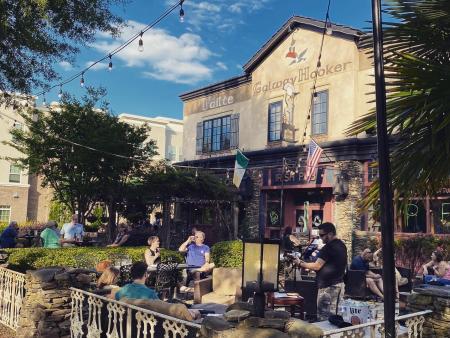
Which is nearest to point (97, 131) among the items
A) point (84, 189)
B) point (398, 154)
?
point (84, 189)

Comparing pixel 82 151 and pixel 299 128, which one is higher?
pixel 299 128

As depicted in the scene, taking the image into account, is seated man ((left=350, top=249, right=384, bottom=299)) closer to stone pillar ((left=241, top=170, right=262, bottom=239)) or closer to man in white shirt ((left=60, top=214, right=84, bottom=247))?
man in white shirt ((left=60, top=214, right=84, bottom=247))

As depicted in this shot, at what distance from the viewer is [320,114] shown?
1834cm

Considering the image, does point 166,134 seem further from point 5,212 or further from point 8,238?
point 8,238

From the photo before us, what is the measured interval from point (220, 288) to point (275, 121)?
12658mm

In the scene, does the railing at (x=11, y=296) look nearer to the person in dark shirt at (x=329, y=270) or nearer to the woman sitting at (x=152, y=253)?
the woman sitting at (x=152, y=253)

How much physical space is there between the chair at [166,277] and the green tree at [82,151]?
10.2 metres

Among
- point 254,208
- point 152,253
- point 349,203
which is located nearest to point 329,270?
point 152,253

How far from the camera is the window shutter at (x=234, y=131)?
2198 cm

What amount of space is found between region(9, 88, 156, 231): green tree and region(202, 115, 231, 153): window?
4.39m

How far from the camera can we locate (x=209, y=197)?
2027cm

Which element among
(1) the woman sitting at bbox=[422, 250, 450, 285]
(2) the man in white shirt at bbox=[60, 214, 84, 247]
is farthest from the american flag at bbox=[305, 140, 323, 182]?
(2) the man in white shirt at bbox=[60, 214, 84, 247]

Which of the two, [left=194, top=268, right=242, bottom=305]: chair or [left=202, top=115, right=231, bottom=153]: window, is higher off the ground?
[left=202, top=115, right=231, bottom=153]: window

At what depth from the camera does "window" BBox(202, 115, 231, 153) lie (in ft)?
74.3
